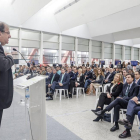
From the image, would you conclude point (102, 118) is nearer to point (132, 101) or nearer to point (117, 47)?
point (132, 101)

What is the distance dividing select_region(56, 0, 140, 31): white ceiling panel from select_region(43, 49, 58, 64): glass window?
218cm

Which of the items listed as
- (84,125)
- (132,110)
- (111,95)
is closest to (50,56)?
(111,95)


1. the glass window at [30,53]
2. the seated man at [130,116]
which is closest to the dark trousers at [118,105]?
the seated man at [130,116]

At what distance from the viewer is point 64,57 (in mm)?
12547

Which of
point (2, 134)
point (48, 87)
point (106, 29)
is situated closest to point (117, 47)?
point (106, 29)

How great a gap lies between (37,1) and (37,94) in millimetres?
7452

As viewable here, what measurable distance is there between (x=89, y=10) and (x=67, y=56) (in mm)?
4596

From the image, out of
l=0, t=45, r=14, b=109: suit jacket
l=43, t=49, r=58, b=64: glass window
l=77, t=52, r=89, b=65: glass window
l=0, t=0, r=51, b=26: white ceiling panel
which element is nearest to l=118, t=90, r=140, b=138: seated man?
l=0, t=45, r=14, b=109: suit jacket

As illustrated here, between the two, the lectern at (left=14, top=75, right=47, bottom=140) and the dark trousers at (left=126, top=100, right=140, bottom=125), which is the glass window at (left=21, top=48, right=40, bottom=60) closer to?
the dark trousers at (left=126, top=100, right=140, bottom=125)

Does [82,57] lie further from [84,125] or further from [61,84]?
[84,125]

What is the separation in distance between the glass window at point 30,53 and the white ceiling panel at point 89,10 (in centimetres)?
279

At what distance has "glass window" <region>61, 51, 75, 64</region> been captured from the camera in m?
12.5

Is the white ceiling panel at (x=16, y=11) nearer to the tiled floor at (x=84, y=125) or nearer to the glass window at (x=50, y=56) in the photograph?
the glass window at (x=50, y=56)

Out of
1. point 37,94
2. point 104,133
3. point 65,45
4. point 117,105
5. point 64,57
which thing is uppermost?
point 65,45
